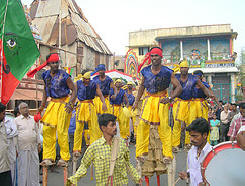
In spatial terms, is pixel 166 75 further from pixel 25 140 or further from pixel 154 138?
pixel 25 140

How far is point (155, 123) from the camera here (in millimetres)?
5047

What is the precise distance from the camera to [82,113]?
6.25 meters

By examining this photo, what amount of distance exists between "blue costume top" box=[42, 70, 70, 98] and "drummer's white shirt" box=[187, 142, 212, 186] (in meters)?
3.02

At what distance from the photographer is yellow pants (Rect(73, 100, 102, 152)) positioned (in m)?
6.13

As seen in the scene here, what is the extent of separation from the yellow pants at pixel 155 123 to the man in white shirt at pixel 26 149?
2.28 metres

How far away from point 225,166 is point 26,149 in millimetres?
4293

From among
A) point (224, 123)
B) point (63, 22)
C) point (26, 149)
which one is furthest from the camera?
point (63, 22)

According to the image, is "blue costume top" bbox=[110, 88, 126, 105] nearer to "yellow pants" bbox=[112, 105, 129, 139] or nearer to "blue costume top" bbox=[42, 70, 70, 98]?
"yellow pants" bbox=[112, 105, 129, 139]

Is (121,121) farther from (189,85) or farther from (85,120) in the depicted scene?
(189,85)

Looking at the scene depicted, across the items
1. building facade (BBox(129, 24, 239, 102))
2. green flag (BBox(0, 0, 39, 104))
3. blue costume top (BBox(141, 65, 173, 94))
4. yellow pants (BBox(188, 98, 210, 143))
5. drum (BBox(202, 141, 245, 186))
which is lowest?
drum (BBox(202, 141, 245, 186))

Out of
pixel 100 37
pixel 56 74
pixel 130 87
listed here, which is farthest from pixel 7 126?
pixel 100 37

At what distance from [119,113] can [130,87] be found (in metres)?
2.83

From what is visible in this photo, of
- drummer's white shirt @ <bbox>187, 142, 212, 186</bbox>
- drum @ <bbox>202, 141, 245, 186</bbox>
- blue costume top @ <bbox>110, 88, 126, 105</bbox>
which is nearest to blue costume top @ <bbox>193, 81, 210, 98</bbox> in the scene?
blue costume top @ <bbox>110, 88, 126, 105</bbox>

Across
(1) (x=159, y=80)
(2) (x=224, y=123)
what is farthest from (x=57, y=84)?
(2) (x=224, y=123)
